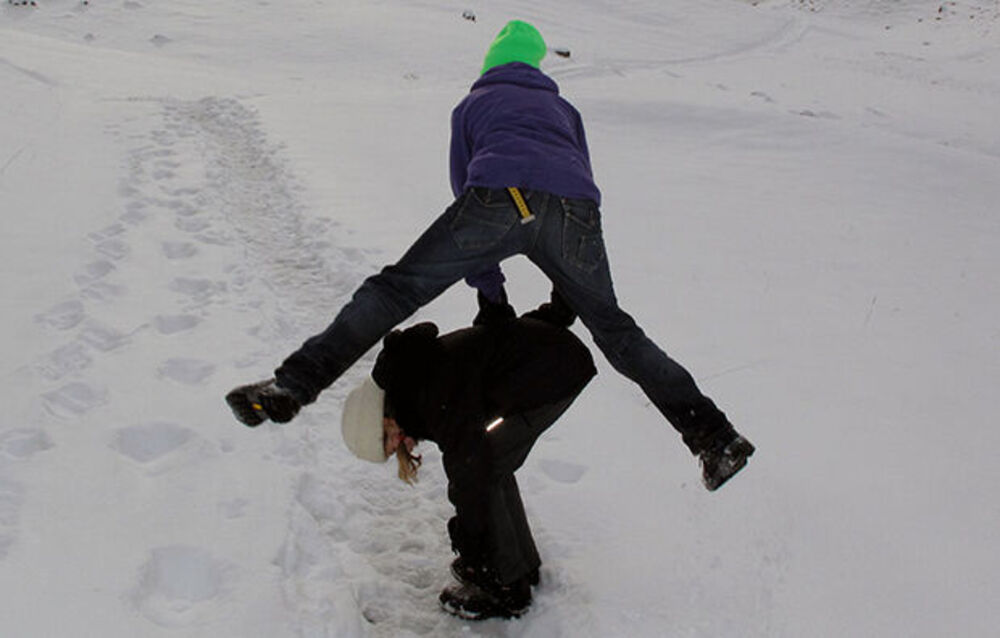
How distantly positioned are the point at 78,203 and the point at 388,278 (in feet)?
14.5

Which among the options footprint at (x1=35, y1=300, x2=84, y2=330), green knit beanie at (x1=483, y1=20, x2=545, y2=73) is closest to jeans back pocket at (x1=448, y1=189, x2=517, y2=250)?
green knit beanie at (x1=483, y1=20, x2=545, y2=73)

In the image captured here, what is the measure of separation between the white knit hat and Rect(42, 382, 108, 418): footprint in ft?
5.19

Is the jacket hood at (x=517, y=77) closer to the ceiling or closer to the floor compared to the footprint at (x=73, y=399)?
closer to the ceiling

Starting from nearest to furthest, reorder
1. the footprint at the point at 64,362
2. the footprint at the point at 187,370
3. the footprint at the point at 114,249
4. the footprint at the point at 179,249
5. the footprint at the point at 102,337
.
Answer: the footprint at the point at 64,362
the footprint at the point at 187,370
the footprint at the point at 102,337
the footprint at the point at 114,249
the footprint at the point at 179,249

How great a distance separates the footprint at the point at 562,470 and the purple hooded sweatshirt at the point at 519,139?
1296 mm

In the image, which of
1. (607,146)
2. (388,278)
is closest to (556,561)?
(388,278)

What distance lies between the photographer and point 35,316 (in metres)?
3.83

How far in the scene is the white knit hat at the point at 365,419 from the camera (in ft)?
A: 7.01

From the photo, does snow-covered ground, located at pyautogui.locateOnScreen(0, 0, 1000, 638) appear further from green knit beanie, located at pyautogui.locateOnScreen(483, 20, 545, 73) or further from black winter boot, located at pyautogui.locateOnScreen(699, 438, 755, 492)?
green knit beanie, located at pyautogui.locateOnScreen(483, 20, 545, 73)

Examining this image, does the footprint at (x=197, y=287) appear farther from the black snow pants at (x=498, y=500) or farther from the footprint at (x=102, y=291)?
the black snow pants at (x=498, y=500)

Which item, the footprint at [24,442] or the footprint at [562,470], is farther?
the footprint at [562,470]

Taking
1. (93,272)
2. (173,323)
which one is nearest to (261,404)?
(173,323)

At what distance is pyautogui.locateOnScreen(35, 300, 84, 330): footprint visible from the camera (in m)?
3.80

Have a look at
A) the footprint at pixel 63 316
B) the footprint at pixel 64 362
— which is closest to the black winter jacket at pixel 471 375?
the footprint at pixel 64 362
